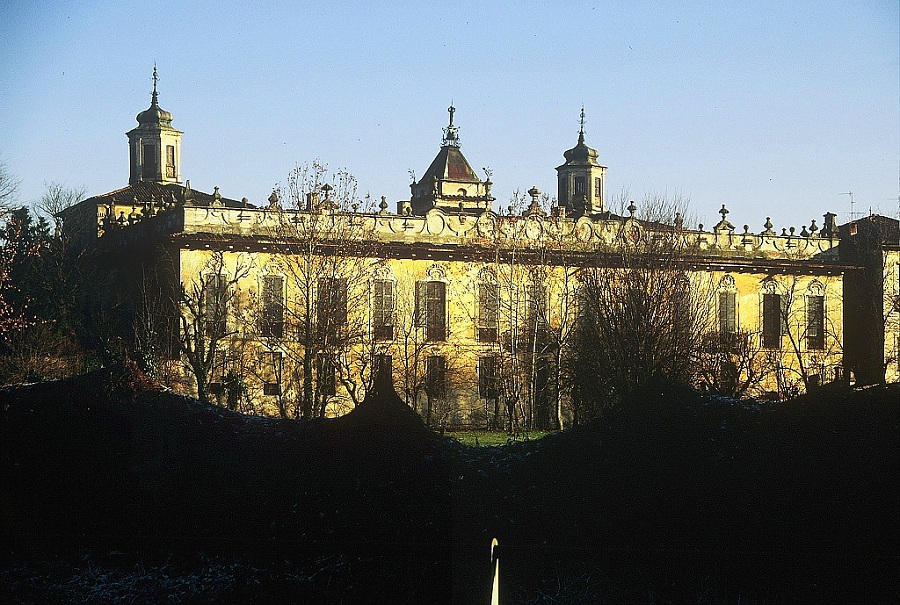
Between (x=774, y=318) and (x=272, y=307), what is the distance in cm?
1825

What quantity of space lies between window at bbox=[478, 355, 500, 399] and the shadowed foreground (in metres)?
21.6

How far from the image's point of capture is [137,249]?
128 feet

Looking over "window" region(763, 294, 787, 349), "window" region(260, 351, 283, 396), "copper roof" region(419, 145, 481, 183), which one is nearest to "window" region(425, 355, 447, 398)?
"window" region(260, 351, 283, 396)

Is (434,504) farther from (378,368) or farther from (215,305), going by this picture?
(215,305)

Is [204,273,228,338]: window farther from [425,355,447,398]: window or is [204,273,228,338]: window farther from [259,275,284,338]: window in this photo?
[425,355,447,398]: window

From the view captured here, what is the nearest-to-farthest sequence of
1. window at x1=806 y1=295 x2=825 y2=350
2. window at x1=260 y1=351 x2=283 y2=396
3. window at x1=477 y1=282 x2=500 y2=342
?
window at x1=260 y1=351 x2=283 y2=396, window at x1=477 y1=282 x2=500 y2=342, window at x1=806 y1=295 x2=825 y2=350

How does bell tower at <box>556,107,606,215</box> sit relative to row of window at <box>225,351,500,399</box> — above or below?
above

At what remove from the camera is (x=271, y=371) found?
3494 centimetres

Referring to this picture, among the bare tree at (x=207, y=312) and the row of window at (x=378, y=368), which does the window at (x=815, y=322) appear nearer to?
the row of window at (x=378, y=368)

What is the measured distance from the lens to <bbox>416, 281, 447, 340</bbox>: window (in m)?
37.6

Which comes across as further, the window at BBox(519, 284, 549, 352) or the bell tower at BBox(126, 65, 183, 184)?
the bell tower at BBox(126, 65, 183, 184)

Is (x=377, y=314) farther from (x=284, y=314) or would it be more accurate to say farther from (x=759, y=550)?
(x=759, y=550)

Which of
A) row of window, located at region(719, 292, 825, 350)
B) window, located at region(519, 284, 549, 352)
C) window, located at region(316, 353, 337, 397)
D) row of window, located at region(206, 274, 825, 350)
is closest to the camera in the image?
window, located at region(316, 353, 337, 397)

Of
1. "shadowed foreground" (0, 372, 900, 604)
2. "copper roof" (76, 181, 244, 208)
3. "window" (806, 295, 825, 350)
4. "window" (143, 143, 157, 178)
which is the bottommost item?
"shadowed foreground" (0, 372, 900, 604)
